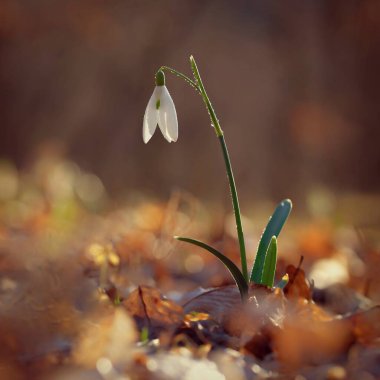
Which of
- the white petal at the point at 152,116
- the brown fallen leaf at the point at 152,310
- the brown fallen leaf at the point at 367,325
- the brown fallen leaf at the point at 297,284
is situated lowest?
the brown fallen leaf at the point at 152,310

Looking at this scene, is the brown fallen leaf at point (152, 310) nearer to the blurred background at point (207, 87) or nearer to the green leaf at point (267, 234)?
the green leaf at point (267, 234)

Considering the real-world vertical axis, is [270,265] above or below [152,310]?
above

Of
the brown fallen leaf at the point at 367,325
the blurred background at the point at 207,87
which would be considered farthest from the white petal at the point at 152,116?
the blurred background at the point at 207,87

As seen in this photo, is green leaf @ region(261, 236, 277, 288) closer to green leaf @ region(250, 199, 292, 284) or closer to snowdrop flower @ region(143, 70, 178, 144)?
green leaf @ region(250, 199, 292, 284)

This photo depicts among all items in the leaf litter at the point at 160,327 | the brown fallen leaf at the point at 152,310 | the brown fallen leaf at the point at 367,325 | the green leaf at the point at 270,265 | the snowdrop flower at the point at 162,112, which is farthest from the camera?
the snowdrop flower at the point at 162,112

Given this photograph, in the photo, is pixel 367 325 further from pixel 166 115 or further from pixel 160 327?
pixel 166 115

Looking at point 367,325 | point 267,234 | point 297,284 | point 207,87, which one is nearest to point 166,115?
point 267,234

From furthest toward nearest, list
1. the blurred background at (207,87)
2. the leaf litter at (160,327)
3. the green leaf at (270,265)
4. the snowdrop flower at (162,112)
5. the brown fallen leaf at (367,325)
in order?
the blurred background at (207,87) < the snowdrop flower at (162,112) < the green leaf at (270,265) < the brown fallen leaf at (367,325) < the leaf litter at (160,327)

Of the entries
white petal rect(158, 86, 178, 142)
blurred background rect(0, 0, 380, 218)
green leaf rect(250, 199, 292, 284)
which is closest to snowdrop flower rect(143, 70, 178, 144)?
white petal rect(158, 86, 178, 142)
